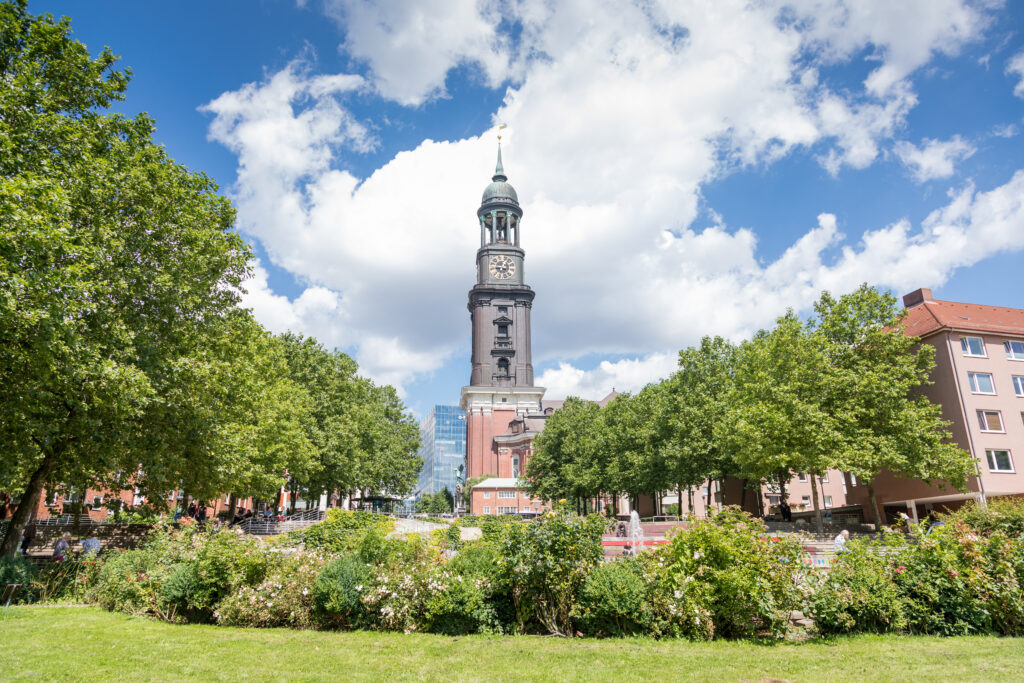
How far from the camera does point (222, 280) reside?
21.8 m

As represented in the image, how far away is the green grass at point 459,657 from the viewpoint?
26.8 ft

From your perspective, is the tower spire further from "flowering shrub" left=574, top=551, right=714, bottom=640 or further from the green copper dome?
"flowering shrub" left=574, top=551, right=714, bottom=640

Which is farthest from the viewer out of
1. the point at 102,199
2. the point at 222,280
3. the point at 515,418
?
the point at 515,418

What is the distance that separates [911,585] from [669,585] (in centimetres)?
438

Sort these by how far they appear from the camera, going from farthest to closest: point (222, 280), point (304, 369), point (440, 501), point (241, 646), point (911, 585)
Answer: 1. point (440, 501)
2. point (304, 369)
3. point (222, 280)
4. point (911, 585)
5. point (241, 646)

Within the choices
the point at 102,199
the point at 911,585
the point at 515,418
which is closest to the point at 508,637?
the point at 911,585

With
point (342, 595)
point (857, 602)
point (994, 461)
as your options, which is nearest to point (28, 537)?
point (342, 595)

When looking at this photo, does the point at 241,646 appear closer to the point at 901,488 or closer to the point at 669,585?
the point at 669,585

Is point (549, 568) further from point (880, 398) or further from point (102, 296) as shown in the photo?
point (880, 398)

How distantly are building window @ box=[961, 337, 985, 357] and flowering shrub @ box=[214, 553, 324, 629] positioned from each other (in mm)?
39793

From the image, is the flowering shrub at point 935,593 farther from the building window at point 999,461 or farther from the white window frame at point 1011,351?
the white window frame at point 1011,351

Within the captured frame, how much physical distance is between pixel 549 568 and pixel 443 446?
16864 centimetres

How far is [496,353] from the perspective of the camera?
4373 inches

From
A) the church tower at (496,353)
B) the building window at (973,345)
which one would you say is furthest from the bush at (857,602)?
the church tower at (496,353)
